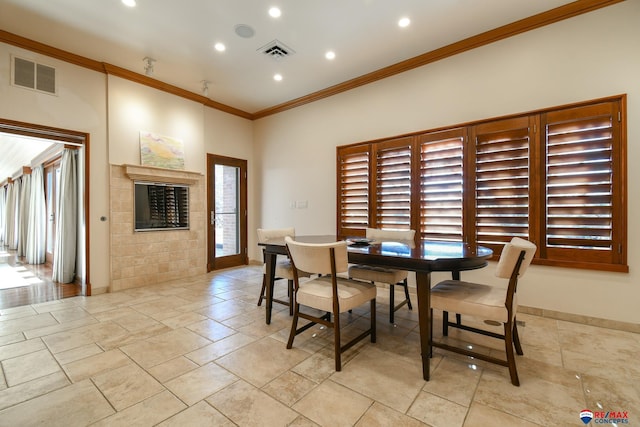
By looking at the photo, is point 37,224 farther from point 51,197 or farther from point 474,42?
point 474,42

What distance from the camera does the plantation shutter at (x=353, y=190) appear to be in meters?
4.35

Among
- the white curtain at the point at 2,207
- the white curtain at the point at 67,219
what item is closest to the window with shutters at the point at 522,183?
the white curtain at the point at 67,219

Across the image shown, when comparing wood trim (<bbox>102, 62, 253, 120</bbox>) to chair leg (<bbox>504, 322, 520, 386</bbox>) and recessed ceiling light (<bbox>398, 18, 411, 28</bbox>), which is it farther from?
chair leg (<bbox>504, 322, 520, 386</bbox>)

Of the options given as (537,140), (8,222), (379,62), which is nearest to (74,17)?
(379,62)

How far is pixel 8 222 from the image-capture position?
30.1 ft

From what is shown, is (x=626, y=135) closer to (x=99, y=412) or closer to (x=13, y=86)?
(x=99, y=412)

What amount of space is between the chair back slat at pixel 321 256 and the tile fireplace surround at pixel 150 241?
335cm

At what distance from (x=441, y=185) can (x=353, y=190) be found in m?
1.35

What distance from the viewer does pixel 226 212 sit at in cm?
566

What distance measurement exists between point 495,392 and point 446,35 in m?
3.59

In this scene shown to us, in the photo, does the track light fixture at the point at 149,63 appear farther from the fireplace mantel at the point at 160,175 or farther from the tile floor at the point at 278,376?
the tile floor at the point at 278,376

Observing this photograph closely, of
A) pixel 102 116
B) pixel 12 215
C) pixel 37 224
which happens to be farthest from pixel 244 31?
pixel 12 215

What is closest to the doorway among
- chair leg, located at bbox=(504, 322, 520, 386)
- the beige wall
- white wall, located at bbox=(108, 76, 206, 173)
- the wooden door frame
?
the beige wall
